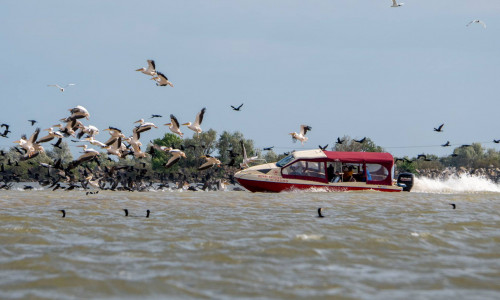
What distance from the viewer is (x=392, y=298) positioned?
24.6ft

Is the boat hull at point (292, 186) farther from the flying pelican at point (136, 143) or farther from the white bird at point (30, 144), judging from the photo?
the white bird at point (30, 144)

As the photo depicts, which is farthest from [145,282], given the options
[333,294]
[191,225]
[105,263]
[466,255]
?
[191,225]

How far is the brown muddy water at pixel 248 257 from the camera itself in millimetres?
7895

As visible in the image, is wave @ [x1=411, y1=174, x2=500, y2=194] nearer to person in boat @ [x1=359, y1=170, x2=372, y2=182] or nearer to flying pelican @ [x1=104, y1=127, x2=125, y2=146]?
person in boat @ [x1=359, y1=170, x2=372, y2=182]

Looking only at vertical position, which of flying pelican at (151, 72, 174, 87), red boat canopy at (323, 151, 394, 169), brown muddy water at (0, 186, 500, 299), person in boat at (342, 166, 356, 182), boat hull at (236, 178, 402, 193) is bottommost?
brown muddy water at (0, 186, 500, 299)

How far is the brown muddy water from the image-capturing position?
789 centimetres

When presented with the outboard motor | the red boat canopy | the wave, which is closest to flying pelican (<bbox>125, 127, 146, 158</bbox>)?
the red boat canopy

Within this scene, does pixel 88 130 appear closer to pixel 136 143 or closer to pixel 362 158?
pixel 136 143

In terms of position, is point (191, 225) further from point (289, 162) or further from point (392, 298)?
point (289, 162)

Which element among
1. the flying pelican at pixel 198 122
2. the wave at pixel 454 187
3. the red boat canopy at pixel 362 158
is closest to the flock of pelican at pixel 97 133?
the flying pelican at pixel 198 122

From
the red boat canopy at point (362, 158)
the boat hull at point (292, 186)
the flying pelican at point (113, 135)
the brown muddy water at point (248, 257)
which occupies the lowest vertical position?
the brown muddy water at point (248, 257)

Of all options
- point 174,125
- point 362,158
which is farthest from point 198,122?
point 362,158

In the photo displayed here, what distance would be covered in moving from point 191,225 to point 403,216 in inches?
235

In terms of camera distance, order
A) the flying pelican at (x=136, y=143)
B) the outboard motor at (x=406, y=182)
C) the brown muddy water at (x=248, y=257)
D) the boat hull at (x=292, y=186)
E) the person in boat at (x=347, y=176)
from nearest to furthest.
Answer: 1. the brown muddy water at (x=248, y=257)
2. the flying pelican at (x=136, y=143)
3. the boat hull at (x=292, y=186)
4. the person in boat at (x=347, y=176)
5. the outboard motor at (x=406, y=182)
